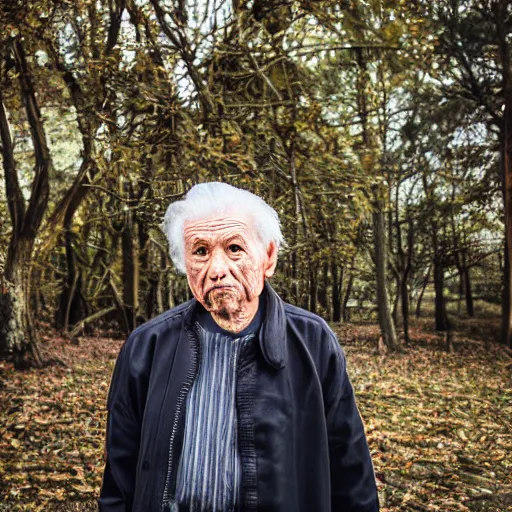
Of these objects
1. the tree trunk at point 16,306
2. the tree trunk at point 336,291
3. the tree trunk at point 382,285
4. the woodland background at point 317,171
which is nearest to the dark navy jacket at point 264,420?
the woodland background at point 317,171

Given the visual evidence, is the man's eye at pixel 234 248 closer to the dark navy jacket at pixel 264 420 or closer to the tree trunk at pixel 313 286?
the dark navy jacket at pixel 264 420

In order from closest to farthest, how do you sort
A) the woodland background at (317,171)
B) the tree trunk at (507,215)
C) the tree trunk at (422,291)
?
the woodland background at (317,171)
the tree trunk at (507,215)
the tree trunk at (422,291)

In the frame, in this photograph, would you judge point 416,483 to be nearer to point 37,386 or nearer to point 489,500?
point 489,500

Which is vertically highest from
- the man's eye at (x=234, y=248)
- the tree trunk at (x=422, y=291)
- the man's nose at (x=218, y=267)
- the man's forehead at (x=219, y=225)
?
the man's forehead at (x=219, y=225)

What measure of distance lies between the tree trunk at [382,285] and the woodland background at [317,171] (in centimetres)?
1

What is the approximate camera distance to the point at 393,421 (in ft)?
11.9

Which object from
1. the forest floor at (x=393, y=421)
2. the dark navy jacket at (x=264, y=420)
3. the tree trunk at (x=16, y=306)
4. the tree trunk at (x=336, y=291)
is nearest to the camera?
the dark navy jacket at (x=264, y=420)

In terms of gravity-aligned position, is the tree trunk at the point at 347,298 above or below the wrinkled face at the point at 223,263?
below

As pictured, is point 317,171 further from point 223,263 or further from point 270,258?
point 223,263

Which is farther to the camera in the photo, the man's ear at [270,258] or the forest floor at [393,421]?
the forest floor at [393,421]

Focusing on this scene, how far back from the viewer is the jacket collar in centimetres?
124

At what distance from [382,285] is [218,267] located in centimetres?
302

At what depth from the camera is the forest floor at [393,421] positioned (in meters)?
3.12

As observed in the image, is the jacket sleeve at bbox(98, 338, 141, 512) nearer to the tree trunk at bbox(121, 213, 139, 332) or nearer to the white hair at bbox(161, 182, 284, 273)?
the white hair at bbox(161, 182, 284, 273)
